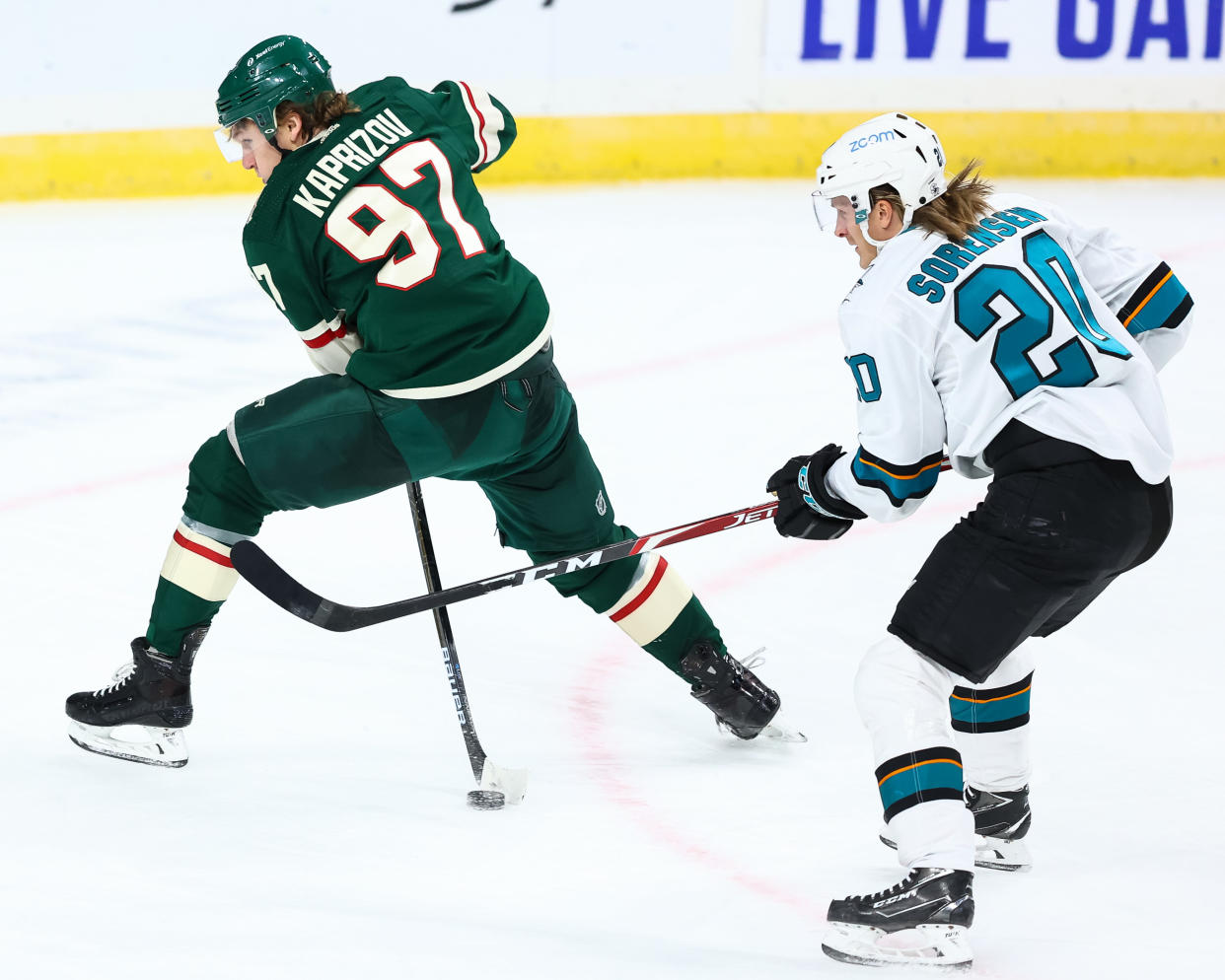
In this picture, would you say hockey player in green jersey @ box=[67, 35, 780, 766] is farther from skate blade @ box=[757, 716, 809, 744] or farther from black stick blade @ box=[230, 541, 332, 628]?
skate blade @ box=[757, 716, 809, 744]

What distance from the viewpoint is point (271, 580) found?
7.55 feet

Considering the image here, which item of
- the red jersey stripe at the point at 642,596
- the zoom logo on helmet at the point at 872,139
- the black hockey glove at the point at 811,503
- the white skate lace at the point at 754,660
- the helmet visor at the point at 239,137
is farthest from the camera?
the white skate lace at the point at 754,660

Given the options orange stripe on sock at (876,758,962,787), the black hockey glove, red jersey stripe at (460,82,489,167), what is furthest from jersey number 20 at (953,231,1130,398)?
red jersey stripe at (460,82,489,167)

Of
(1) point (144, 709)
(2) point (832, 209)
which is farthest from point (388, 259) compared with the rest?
(1) point (144, 709)

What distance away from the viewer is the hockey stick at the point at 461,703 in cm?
249

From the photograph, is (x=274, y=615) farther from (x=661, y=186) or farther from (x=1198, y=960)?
(x=661, y=186)

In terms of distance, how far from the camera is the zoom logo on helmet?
2.06m

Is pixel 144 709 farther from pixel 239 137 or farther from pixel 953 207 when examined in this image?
pixel 953 207

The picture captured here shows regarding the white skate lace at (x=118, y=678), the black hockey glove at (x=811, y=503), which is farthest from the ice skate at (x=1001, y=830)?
the white skate lace at (x=118, y=678)

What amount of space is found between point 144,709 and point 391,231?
83 cm

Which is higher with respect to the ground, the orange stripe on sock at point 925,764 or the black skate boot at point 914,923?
the orange stripe on sock at point 925,764

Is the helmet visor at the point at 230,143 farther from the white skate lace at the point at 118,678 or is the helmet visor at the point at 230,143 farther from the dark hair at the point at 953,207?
the dark hair at the point at 953,207

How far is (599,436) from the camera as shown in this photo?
4.29 metres

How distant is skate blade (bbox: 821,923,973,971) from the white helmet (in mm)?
868
